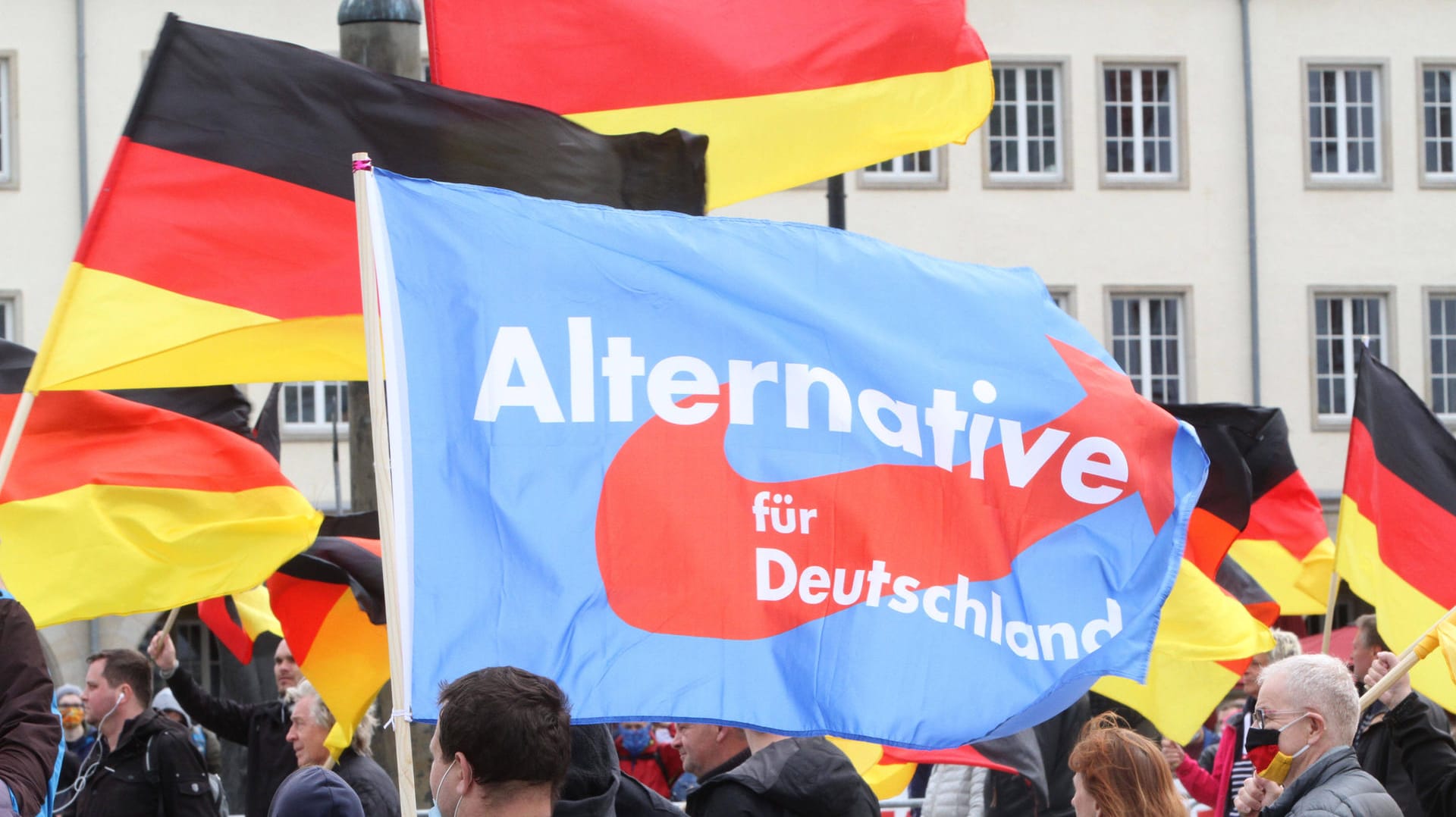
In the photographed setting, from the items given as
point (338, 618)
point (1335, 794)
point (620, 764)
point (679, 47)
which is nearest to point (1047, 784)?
point (620, 764)

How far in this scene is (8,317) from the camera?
25.3 meters

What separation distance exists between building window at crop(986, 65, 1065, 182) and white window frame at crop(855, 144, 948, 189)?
2.66ft

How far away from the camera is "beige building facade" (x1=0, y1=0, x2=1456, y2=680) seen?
27438 mm

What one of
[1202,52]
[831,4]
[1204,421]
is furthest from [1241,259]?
[831,4]

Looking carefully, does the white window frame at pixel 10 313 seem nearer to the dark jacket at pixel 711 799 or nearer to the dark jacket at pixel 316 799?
the dark jacket at pixel 316 799

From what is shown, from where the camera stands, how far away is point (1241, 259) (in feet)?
91.0

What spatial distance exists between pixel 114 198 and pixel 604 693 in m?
1.95

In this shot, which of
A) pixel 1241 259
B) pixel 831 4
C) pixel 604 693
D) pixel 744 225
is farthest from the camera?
pixel 1241 259

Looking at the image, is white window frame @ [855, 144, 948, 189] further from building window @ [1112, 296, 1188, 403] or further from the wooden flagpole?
the wooden flagpole

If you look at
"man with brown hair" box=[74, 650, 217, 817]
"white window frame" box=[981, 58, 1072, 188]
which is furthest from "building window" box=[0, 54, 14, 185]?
"man with brown hair" box=[74, 650, 217, 817]

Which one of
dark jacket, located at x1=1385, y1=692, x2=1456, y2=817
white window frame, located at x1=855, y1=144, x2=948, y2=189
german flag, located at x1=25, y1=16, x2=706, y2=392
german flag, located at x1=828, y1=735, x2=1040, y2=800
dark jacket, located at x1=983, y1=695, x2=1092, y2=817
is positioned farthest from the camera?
white window frame, located at x1=855, y1=144, x2=948, y2=189

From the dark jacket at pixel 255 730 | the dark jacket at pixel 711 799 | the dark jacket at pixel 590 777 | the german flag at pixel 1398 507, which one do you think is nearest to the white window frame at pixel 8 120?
the dark jacket at pixel 255 730

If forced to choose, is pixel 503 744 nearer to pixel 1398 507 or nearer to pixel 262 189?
A: pixel 262 189

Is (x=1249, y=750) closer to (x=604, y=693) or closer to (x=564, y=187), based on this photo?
(x=604, y=693)
